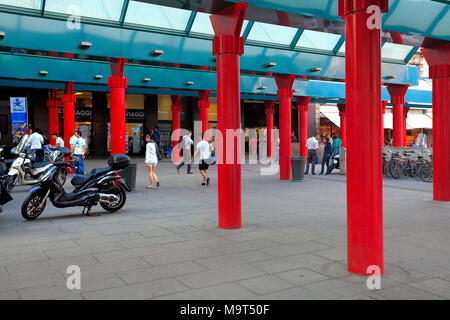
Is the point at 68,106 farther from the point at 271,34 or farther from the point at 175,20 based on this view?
the point at 271,34

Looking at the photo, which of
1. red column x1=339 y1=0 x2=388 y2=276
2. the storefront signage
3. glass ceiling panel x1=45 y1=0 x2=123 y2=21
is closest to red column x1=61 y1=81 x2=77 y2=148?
glass ceiling panel x1=45 y1=0 x2=123 y2=21

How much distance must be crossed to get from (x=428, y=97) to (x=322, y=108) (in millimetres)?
10140

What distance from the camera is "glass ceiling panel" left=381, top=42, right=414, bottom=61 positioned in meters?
17.4

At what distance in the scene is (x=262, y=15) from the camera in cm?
836

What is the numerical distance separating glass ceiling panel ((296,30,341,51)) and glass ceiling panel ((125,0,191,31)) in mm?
4364

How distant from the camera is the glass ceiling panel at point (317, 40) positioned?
51.4 ft

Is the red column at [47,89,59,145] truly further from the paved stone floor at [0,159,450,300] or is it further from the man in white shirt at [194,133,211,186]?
the paved stone floor at [0,159,450,300]

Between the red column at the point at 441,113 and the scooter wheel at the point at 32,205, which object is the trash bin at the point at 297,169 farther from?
the scooter wheel at the point at 32,205

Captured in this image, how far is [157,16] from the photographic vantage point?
529 inches

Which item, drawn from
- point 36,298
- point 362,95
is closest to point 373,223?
point 362,95

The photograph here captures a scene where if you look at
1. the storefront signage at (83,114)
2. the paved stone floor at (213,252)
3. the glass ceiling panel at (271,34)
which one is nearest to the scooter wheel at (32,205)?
the paved stone floor at (213,252)

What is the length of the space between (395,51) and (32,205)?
15016mm

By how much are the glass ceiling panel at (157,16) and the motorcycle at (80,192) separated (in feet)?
17.0

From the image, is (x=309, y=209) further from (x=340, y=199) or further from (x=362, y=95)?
(x=362, y=95)
